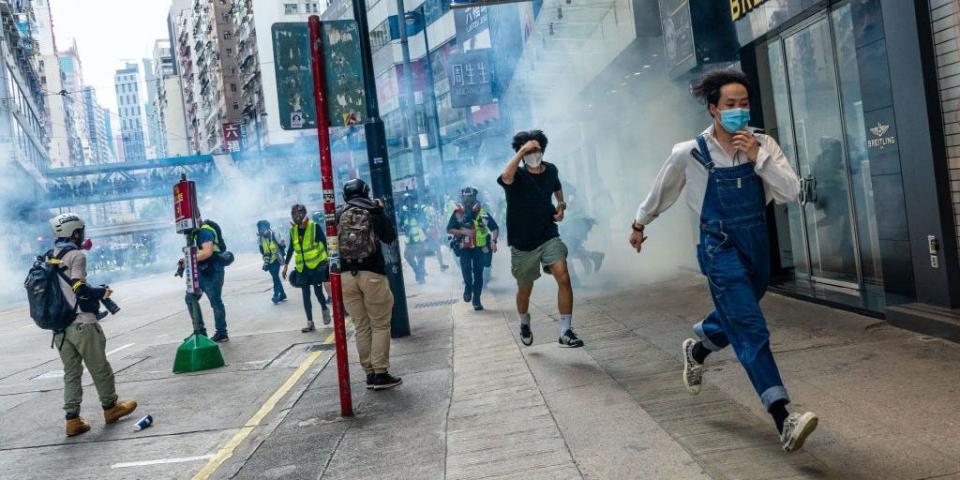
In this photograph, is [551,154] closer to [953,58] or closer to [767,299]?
[767,299]

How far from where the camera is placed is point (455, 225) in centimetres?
1189

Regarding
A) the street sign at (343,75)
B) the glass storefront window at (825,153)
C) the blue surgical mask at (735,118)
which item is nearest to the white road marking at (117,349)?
the street sign at (343,75)

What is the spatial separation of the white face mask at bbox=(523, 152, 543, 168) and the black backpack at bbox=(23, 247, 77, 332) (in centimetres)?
359

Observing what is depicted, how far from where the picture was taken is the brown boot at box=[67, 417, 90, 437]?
6223 mm

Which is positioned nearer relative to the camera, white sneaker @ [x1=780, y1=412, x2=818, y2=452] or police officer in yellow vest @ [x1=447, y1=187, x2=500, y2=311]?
white sneaker @ [x1=780, y1=412, x2=818, y2=452]

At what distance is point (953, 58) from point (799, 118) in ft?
9.51

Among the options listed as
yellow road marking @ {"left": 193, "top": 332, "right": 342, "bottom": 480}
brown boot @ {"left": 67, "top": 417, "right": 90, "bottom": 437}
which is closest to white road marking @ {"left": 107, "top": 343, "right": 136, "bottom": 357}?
yellow road marking @ {"left": 193, "top": 332, "right": 342, "bottom": 480}

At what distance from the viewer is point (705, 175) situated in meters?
4.12

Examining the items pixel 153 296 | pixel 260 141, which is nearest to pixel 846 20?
pixel 153 296

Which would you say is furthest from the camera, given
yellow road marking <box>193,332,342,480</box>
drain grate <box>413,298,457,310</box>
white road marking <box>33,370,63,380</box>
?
drain grate <box>413,298,457,310</box>

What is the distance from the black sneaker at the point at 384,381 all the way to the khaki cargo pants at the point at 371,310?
0.04m

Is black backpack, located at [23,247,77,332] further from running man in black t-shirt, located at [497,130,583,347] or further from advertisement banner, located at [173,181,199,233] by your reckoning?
running man in black t-shirt, located at [497,130,583,347]

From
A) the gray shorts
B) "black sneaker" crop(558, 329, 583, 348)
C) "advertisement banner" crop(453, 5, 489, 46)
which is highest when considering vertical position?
"advertisement banner" crop(453, 5, 489, 46)

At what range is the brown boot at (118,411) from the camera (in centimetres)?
652
